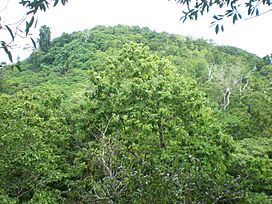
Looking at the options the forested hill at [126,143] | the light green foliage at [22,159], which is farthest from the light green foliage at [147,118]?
the light green foliage at [22,159]

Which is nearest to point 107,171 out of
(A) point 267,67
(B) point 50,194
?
(B) point 50,194

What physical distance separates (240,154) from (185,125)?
1.65 m

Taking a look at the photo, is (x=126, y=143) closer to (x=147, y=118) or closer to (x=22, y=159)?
(x=147, y=118)

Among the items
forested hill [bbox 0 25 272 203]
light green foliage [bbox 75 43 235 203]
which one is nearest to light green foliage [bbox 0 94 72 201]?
forested hill [bbox 0 25 272 203]

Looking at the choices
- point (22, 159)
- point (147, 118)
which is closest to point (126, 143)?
point (147, 118)

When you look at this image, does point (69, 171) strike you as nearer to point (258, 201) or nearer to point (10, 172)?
point (10, 172)

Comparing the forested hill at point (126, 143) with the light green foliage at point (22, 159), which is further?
the light green foliage at point (22, 159)

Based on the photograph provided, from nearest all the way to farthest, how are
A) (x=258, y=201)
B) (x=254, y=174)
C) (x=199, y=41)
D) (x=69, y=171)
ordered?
(x=258, y=201)
(x=254, y=174)
(x=69, y=171)
(x=199, y=41)

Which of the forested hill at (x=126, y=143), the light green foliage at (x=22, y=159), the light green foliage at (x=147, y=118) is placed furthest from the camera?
the light green foliage at (x=22, y=159)

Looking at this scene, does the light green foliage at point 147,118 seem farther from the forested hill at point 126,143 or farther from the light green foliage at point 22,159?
the light green foliage at point 22,159

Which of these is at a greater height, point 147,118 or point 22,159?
point 147,118

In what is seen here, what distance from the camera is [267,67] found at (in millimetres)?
30828

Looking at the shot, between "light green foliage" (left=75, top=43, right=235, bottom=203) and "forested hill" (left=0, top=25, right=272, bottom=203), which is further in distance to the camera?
"light green foliage" (left=75, top=43, right=235, bottom=203)

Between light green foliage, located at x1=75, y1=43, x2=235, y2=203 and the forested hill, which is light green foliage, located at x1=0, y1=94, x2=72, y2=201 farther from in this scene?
light green foliage, located at x1=75, y1=43, x2=235, y2=203
